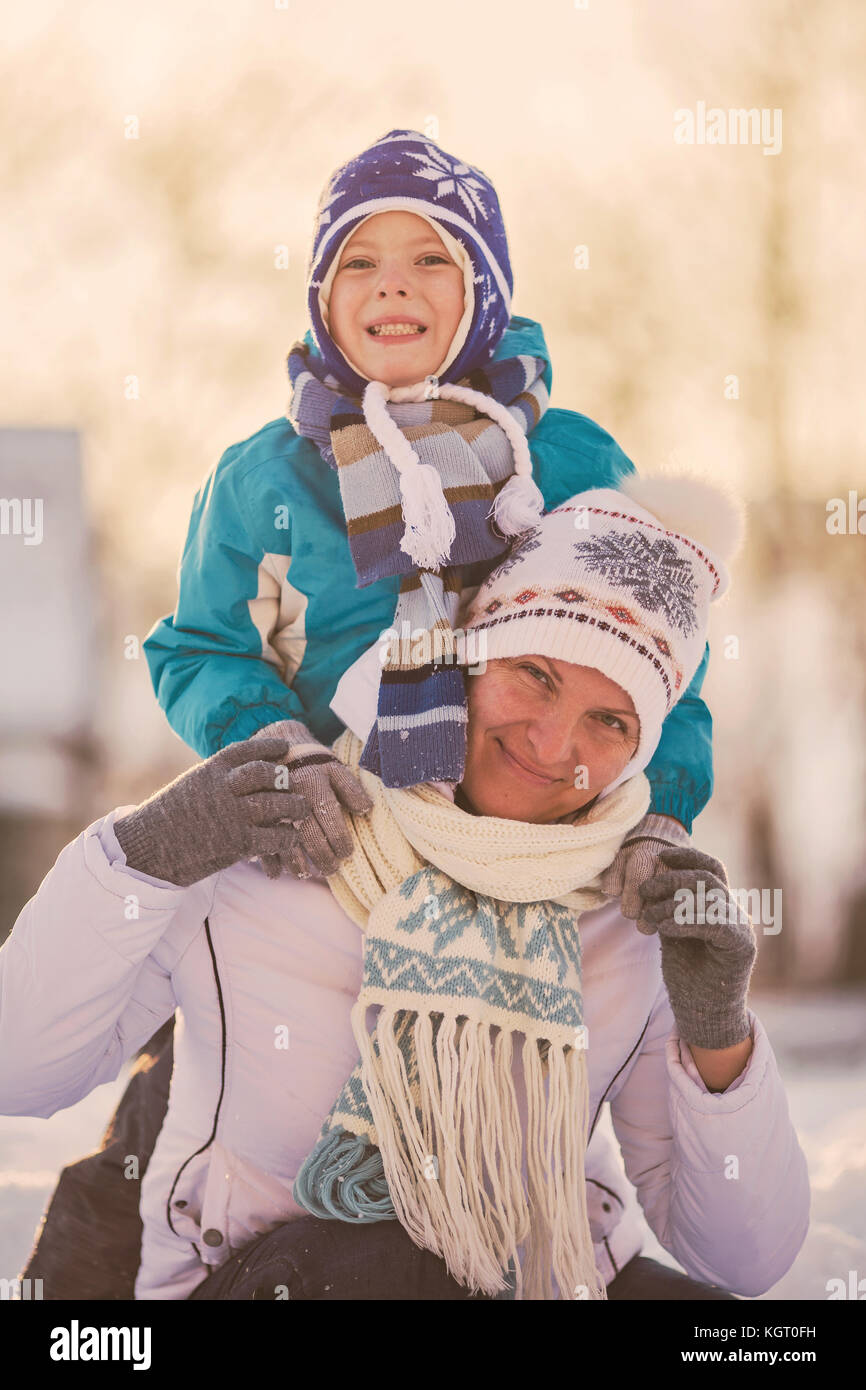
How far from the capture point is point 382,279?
166 cm

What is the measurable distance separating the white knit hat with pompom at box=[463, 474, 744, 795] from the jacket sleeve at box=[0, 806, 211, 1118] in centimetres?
50

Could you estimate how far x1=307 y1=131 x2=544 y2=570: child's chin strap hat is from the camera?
1.63 meters

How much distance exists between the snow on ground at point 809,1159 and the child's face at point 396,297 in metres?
1.15

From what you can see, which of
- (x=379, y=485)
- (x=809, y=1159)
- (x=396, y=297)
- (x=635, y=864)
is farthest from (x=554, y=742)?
(x=809, y=1159)

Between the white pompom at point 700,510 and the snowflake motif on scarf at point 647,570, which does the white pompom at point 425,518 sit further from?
the white pompom at point 700,510

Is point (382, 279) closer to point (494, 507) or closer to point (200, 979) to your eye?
point (494, 507)

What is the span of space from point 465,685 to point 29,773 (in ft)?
12.0

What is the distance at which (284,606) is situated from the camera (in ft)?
5.58

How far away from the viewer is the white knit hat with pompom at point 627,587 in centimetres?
149

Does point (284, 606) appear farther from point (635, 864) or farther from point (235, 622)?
point (635, 864)

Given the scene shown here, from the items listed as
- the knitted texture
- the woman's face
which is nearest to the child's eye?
the knitted texture

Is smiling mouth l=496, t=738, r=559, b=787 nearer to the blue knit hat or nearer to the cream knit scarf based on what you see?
the cream knit scarf

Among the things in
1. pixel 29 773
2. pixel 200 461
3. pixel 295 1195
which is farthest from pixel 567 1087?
pixel 29 773

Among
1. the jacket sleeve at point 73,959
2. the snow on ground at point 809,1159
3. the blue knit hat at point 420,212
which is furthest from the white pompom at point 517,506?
the snow on ground at point 809,1159
